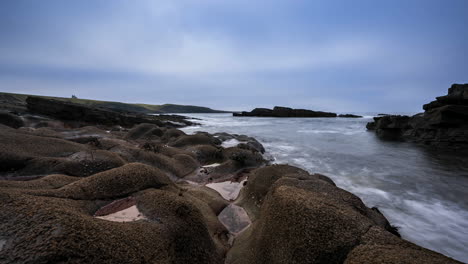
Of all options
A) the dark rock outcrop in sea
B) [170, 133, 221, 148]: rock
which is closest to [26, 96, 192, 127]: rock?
[170, 133, 221, 148]: rock

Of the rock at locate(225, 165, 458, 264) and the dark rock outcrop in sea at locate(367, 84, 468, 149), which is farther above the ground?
the dark rock outcrop in sea at locate(367, 84, 468, 149)

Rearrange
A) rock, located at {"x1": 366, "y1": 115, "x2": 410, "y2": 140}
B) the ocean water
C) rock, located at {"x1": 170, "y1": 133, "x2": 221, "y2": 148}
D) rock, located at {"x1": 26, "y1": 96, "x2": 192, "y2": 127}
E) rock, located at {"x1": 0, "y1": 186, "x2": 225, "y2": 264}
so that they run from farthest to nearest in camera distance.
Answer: rock, located at {"x1": 366, "y1": 115, "x2": 410, "y2": 140} < rock, located at {"x1": 26, "y1": 96, "x2": 192, "y2": 127} < rock, located at {"x1": 170, "y1": 133, "x2": 221, "y2": 148} < the ocean water < rock, located at {"x1": 0, "y1": 186, "x2": 225, "y2": 264}

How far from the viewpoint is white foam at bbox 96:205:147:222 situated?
209cm

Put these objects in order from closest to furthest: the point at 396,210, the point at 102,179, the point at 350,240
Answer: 1. the point at 350,240
2. the point at 102,179
3. the point at 396,210

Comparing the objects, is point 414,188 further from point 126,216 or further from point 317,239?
point 126,216

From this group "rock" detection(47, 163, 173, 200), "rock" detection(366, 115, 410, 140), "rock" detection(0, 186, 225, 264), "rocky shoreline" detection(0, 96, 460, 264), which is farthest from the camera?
"rock" detection(366, 115, 410, 140)

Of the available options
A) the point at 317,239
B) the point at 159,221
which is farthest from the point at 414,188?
the point at 159,221

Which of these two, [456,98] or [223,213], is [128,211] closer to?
[223,213]

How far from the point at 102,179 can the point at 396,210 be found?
6.81 metres

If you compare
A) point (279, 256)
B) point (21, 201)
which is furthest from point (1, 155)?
point (279, 256)

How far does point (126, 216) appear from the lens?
7.12 ft

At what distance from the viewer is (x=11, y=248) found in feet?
4.13

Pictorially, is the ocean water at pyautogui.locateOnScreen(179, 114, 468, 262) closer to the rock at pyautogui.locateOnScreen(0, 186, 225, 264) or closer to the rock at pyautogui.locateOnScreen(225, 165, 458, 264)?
the rock at pyautogui.locateOnScreen(225, 165, 458, 264)

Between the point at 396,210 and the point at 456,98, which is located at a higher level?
the point at 456,98
